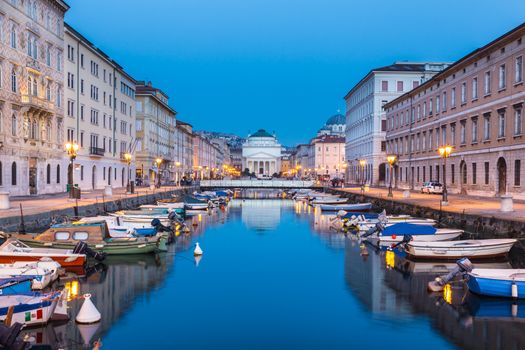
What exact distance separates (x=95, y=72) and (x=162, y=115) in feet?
128

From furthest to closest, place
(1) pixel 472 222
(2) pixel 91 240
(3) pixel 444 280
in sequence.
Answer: (1) pixel 472 222 → (2) pixel 91 240 → (3) pixel 444 280

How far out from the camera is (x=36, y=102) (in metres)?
48.9

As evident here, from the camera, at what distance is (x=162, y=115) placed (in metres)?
106

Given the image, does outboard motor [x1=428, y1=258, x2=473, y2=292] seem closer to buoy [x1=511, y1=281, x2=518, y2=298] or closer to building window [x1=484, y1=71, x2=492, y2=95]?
buoy [x1=511, y1=281, x2=518, y2=298]

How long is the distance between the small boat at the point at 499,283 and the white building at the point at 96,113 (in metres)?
48.4

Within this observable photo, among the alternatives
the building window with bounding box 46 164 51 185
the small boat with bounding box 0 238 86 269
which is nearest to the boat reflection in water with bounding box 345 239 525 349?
the small boat with bounding box 0 238 86 269

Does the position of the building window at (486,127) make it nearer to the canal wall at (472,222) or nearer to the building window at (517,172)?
the building window at (517,172)

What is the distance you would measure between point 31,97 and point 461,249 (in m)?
37.9

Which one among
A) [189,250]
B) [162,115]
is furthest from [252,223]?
[162,115]

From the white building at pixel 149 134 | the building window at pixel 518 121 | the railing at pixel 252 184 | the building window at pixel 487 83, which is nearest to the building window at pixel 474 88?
the building window at pixel 487 83

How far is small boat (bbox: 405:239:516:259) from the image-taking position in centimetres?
2561

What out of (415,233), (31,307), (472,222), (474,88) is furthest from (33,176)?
(474,88)

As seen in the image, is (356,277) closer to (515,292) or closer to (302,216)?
(515,292)

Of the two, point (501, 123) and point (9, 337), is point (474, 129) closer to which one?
point (501, 123)
